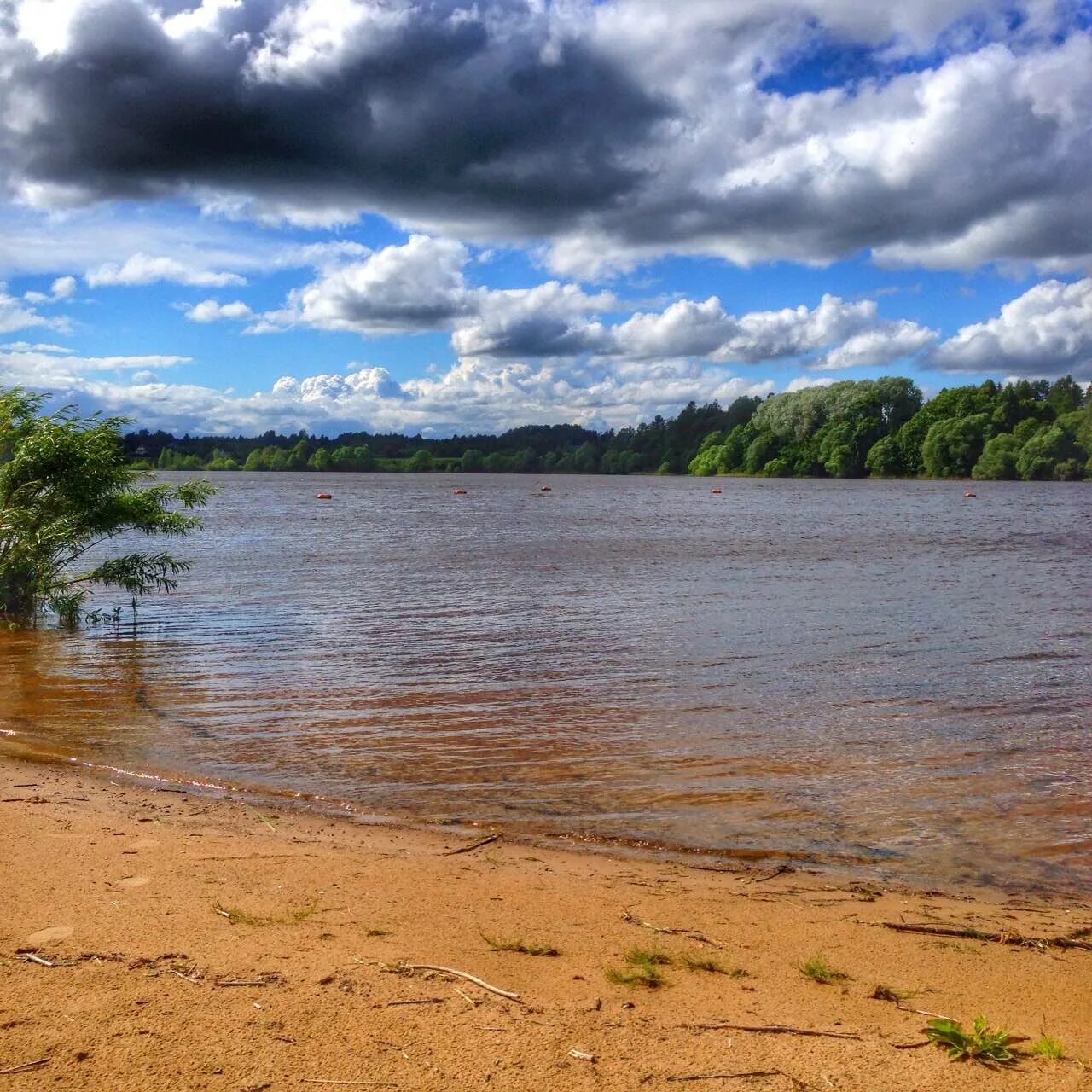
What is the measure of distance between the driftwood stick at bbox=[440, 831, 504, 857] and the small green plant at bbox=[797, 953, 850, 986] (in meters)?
2.99

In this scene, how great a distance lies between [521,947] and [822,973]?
1.65 metres

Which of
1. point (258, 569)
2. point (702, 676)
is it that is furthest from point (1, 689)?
point (258, 569)

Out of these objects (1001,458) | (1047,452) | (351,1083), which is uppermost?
(1047,452)

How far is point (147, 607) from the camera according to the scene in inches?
931

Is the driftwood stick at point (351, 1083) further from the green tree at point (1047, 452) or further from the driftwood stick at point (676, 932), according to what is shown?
the green tree at point (1047, 452)

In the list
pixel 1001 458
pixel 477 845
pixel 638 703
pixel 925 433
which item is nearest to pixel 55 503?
pixel 638 703

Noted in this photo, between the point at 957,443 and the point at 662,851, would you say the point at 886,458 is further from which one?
the point at 662,851

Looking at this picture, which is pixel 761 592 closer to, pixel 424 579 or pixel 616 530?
pixel 424 579

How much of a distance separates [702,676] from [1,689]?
10218mm

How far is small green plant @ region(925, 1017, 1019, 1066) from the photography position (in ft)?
14.7

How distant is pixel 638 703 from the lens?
44.6ft

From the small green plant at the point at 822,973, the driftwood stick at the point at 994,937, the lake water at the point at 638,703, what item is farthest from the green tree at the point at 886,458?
the small green plant at the point at 822,973

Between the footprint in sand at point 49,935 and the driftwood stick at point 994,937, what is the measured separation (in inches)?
192

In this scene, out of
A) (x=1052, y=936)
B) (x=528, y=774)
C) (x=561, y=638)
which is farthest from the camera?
(x=561, y=638)
